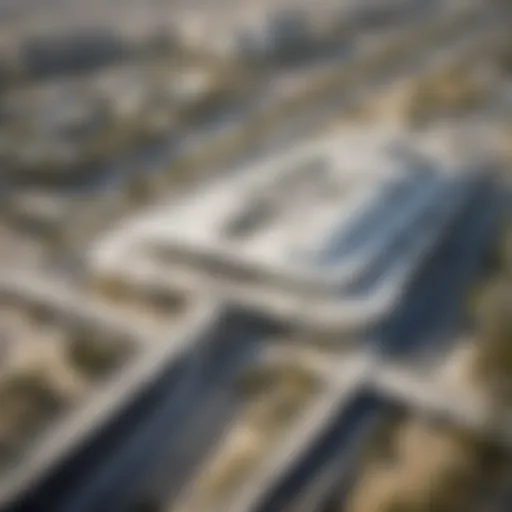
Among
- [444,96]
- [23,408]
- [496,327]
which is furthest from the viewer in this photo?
[444,96]

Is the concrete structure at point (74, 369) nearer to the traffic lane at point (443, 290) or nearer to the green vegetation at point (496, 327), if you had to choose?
the traffic lane at point (443, 290)

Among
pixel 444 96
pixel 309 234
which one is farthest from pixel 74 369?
pixel 444 96

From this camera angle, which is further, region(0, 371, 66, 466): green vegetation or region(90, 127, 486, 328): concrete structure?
region(90, 127, 486, 328): concrete structure

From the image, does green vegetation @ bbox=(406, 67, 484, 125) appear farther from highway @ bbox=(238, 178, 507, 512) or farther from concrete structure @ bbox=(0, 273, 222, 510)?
concrete structure @ bbox=(0, 273, 222, 510)

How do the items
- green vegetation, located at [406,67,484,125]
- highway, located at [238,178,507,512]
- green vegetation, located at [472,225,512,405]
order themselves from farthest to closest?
green vegetation, located at [406,67,484,125]
green vegetation, located at [472,225,512,405]
highway, located at [238,178,507,512]

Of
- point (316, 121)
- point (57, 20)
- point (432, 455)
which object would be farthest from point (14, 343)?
point (57, 20)

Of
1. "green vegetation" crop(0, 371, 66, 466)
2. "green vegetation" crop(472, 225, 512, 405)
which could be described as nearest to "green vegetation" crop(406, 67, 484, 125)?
"green vegetation" crop(472, 225, 512, 405)

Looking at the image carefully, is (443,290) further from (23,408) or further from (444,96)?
(444,96)

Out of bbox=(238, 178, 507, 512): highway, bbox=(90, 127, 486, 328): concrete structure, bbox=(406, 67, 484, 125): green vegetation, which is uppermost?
bbox=(406, 67, 484, 125): green vegetation
